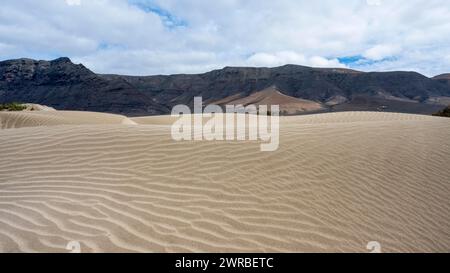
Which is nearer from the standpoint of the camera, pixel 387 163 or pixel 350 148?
pixel 387 163

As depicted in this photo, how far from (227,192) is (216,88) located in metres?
111

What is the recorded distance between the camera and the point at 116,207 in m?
4.13

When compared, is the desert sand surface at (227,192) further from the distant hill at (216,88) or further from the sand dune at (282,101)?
the distant hill at (216,88)

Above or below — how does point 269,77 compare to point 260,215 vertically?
above

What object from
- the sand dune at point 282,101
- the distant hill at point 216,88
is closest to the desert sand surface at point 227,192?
the sand dune at point 282,101

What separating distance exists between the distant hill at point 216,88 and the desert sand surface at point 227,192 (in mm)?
65070

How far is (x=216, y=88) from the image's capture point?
114625 millimetres

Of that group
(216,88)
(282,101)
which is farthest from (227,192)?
(216,88)

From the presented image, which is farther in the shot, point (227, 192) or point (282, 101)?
point (282, 101)

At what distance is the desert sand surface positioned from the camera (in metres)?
3.59

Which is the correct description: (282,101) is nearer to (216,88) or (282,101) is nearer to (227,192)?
(216,88)
